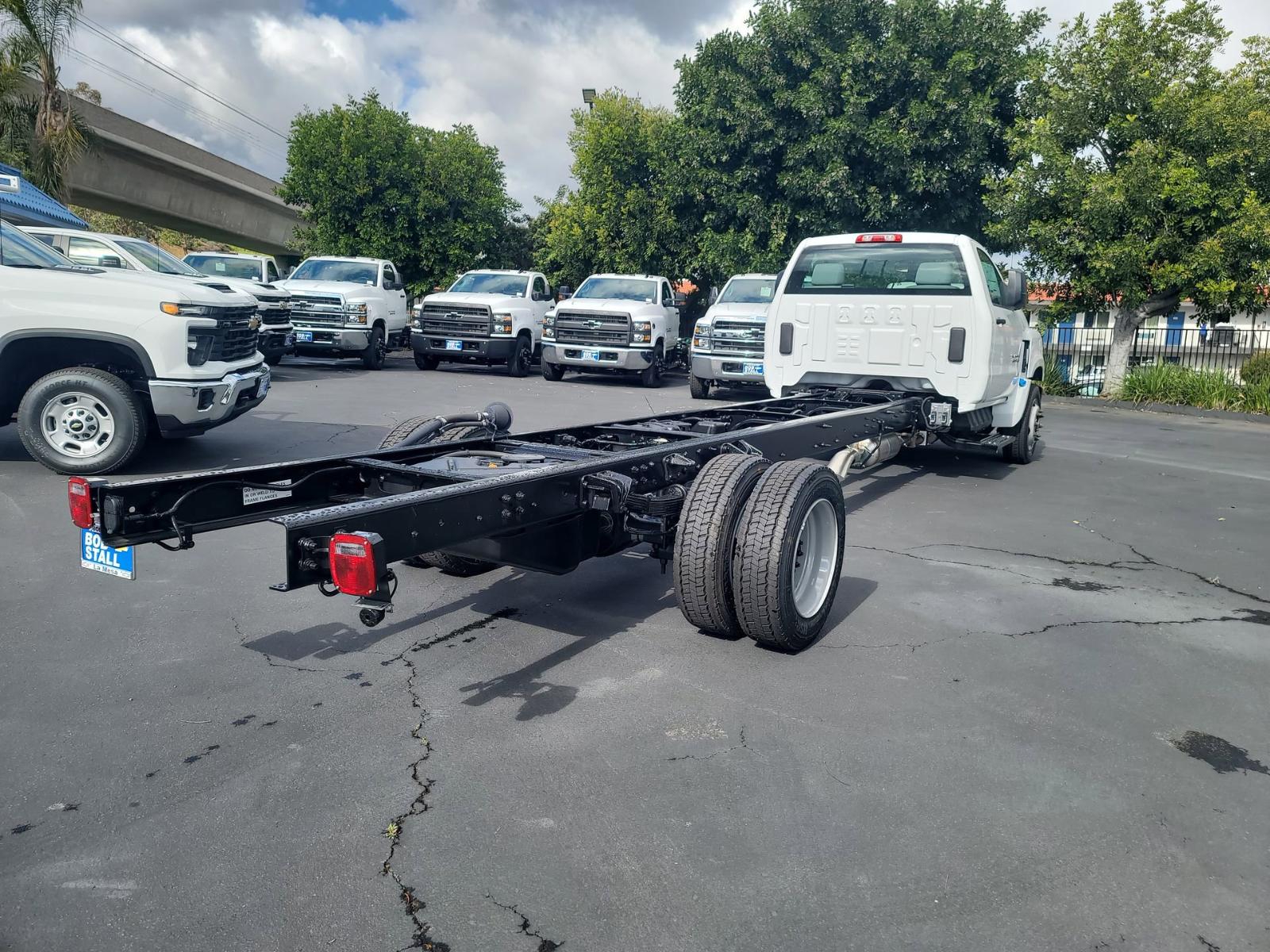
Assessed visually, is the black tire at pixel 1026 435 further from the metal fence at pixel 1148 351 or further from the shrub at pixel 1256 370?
the metal fence at pixel 1148 351

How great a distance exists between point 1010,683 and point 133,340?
6989mm

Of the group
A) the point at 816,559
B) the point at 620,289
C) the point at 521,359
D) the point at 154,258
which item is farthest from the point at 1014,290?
the point at 521,359

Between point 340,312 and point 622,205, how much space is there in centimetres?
1052

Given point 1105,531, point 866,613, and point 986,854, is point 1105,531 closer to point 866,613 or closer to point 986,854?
point 866,613

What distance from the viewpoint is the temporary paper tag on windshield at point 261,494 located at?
13.7ft

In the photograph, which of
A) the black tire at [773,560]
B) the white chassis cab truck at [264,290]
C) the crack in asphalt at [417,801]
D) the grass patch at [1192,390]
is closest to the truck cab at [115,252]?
the white chassis cab truck at [264,290]

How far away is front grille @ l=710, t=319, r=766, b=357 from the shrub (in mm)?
9330

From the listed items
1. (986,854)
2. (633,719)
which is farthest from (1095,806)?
(633,719)

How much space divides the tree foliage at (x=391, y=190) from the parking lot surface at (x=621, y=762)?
863 inches

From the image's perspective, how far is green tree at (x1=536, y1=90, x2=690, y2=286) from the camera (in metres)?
25.5

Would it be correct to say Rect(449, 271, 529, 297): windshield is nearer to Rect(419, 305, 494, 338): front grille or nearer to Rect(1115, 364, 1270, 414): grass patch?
Rect(419, 305, 494, 338): front grille

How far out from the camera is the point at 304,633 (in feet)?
15.7

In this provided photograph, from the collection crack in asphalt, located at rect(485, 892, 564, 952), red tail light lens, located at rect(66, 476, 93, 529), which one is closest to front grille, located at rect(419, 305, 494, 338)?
red tail light lens, located at rect(66, 476, 93, 529)

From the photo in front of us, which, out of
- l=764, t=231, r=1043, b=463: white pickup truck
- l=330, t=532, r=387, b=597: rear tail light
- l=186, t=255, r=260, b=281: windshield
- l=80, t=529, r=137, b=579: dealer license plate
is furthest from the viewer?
l=186, t=255, r=260, b=281: windshield
